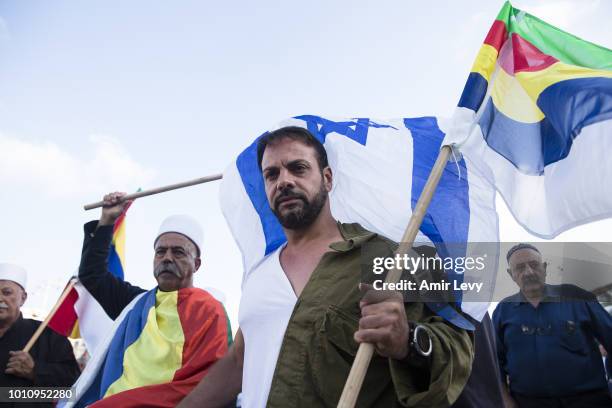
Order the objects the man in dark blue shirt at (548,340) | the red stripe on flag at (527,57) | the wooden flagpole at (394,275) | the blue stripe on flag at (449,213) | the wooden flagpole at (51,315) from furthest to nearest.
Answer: the wooden flagpole at (51,315)
the man in dark blue shirt at (548,340)
the red stripe on flag at (527,57)
the blue stripe on flag at (449,213)
the wooden flagpole at (394,275)

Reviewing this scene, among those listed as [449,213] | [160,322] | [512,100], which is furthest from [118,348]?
[512,100]

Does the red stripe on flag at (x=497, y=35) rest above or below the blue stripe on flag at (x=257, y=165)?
above

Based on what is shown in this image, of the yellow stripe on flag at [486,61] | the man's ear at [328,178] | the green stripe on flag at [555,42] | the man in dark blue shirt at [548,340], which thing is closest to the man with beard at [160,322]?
the man's ear at [328,178]

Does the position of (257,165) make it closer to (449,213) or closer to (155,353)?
(449,213)

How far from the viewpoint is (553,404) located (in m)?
3.60

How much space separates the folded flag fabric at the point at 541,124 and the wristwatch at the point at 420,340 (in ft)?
2.99

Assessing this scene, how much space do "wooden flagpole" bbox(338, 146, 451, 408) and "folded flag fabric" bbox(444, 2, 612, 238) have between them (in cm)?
29

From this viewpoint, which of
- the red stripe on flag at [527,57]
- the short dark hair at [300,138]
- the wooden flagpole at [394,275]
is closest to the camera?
the wooden flagpole at [394,275]

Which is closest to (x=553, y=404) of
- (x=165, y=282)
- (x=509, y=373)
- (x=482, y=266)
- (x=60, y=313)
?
(x=509, y=373)

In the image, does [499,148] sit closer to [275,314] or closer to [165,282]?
[275,314]

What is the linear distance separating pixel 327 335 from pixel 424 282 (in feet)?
1.35

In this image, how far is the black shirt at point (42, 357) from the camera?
15.8 feet

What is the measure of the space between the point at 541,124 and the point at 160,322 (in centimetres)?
287

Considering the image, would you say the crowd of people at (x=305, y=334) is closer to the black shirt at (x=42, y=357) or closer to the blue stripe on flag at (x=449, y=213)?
the black shirt at (x=42, y=357)
